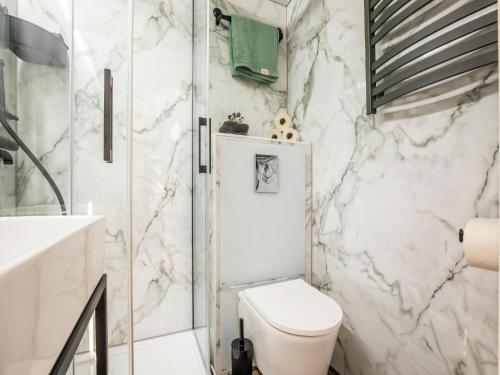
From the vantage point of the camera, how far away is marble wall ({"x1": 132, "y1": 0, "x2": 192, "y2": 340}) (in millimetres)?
1591

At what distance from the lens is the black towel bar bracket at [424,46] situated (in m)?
0.73

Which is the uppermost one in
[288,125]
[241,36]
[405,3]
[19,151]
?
[241,36]

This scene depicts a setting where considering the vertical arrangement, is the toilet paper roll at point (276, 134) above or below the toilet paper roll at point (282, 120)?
below

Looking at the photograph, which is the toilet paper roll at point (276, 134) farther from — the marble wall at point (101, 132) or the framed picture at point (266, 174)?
the marble wall at point (101, 132)

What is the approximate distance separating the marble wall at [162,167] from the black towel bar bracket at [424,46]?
47.2 inches

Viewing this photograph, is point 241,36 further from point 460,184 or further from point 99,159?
point 460,184

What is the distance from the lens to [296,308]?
105cm

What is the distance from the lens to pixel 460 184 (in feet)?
2.69

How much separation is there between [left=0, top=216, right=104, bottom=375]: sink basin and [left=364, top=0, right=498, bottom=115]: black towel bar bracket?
3.72 ft

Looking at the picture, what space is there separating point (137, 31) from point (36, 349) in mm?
1875

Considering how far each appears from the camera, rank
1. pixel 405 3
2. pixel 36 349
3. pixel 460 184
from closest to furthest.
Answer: pixel 36 349, pixel 460 184, pixel 405 3

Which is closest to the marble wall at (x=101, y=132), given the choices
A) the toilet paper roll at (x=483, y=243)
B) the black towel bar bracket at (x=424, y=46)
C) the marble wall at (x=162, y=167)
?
the marble wall at (x=162, y=167)

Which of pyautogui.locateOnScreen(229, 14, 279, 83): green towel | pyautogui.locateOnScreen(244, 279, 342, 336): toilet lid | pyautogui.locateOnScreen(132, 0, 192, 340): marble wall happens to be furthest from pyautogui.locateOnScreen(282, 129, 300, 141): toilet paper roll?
pyautogui.locateOnScreen(244, 279, 342, 336): toilet lid

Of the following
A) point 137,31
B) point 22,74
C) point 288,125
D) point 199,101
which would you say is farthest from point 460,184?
point 137,31
